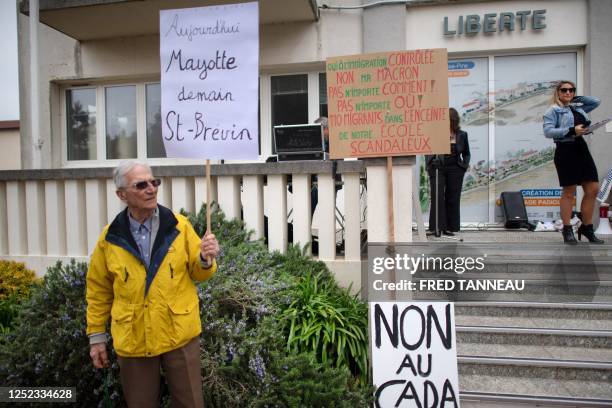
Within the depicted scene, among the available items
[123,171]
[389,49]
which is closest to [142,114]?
[389,49]

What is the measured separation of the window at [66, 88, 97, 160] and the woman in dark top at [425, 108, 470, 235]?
6.80m

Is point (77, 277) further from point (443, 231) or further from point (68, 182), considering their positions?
point (443, 231)

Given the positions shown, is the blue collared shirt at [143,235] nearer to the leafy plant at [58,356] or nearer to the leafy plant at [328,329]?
the leafy plant at [58,356]

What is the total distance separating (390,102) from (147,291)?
7.96 feet

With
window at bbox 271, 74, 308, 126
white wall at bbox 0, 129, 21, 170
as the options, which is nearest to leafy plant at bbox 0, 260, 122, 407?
window at bbox 271, 74, 308, 126

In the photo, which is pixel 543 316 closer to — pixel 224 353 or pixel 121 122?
pixel 224 353

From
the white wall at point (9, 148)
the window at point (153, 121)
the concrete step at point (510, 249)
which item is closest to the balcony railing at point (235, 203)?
the concrete step at point (510, 249)

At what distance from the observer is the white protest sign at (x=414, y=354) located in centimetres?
319

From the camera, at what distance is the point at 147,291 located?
8.04ft

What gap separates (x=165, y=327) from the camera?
247cm

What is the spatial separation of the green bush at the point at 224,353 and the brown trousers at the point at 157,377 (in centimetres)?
51

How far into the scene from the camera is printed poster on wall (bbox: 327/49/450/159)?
12.3ft

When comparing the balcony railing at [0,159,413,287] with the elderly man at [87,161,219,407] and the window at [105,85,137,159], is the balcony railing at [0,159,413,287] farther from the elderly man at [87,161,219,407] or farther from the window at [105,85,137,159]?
the window at [105,85,137,159]

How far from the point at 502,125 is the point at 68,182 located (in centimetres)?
673
